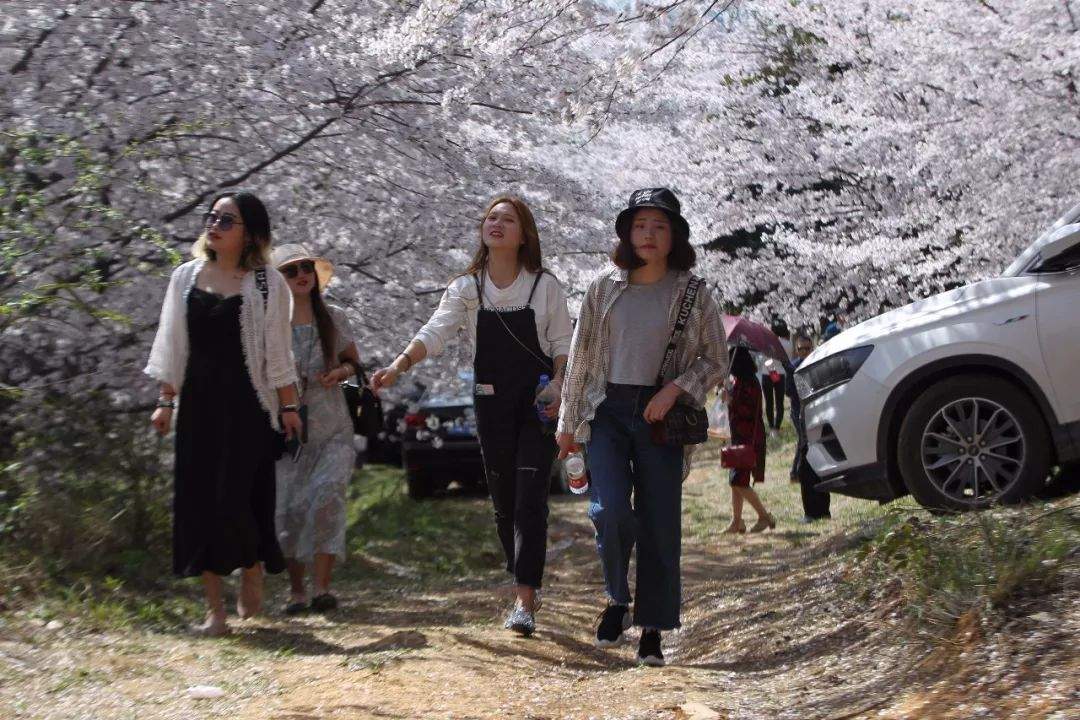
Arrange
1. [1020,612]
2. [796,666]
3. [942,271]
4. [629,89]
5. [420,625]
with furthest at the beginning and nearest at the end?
[942,271], [629,89], [420,625], [796,666], [1020,612]

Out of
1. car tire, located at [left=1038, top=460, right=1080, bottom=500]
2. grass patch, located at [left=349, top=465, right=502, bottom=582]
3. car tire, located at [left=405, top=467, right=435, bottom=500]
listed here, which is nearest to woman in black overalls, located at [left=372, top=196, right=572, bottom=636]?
car tire, located at [left=1038, top=460, right=1080, bottom=500]

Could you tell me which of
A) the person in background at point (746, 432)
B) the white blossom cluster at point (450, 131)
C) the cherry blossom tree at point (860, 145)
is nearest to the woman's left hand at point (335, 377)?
the white blossom cluster at point (450, 131)

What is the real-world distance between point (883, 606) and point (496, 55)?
3.50 metres

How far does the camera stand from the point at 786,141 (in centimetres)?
1365

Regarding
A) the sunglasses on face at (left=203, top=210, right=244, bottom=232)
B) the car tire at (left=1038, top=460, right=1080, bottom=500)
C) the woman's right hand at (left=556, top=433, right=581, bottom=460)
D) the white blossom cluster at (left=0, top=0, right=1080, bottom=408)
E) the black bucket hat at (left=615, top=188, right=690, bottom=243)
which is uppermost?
the white blossom cluster at (left=0, top=0, right=1080, bottom=408)

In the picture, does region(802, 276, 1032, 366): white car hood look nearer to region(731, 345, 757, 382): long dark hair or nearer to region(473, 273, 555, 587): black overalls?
region(473, 273, 555, 587): black overalls

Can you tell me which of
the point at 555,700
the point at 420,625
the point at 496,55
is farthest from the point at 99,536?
the point at 555,700

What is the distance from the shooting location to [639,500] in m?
5.88

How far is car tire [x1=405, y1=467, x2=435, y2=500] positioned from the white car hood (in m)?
8.57

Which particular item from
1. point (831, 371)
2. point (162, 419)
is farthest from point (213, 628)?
point (831, 371)

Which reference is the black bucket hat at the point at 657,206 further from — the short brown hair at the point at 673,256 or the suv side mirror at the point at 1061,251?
the suv side mirror at the point at 1061,251

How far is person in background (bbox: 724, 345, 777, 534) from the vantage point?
11.5m

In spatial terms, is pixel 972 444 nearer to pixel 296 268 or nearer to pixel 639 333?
pixel 639 333

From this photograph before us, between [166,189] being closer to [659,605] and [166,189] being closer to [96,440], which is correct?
[96,440]
